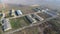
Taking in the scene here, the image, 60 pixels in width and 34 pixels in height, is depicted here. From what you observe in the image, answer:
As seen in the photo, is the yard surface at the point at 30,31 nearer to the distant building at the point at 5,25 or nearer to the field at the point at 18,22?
the field at the point at 18,22

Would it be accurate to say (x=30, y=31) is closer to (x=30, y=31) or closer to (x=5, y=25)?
(x=30, y=31)

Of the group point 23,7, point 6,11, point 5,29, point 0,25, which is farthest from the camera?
point 23,7

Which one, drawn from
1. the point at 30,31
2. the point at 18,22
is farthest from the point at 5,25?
the point at 30,31

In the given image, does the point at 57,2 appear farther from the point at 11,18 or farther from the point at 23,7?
the point at 11,18

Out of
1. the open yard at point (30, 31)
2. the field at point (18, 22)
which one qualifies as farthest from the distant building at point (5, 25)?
the open yard at point (30, 31)

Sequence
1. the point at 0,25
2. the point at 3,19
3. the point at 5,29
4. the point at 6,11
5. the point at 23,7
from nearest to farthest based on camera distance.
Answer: the point at 5,29
the point at 0,25
the point at 3,19
the point at 6,11
the point at 23,7

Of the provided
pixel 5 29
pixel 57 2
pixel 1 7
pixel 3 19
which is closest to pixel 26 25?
pixel 5 29

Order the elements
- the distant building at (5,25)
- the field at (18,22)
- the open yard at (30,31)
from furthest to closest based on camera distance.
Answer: the field at (18,22) < the distant building at (5,25) < the open yard at (30,31)

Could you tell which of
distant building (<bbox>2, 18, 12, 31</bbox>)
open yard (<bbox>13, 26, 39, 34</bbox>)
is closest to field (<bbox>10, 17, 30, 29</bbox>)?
distant building (<bbox>2, 18, 12, 31</bbox>)
